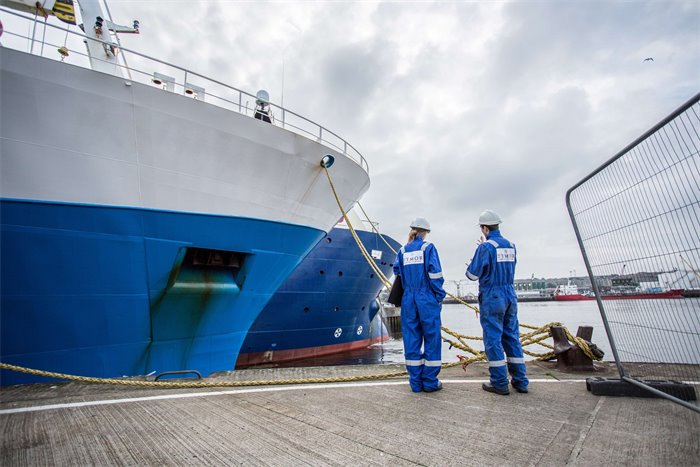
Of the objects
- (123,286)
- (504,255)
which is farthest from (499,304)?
(123,286)

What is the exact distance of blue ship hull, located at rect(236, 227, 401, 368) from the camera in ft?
32.6

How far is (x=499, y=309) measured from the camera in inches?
124

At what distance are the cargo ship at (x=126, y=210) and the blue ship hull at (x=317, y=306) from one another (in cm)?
441

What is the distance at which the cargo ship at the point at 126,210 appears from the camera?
3709 millimetres

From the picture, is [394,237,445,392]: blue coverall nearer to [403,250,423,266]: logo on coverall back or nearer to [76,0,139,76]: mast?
[403,250,423,266]: logo on coverall back

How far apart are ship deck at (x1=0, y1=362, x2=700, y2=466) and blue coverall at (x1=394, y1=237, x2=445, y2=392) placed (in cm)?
19

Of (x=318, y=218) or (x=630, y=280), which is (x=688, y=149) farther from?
(x=318, y=218)

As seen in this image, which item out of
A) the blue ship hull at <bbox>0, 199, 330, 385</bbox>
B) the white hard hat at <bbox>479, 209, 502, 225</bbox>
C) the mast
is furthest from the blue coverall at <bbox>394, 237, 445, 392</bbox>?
the mast

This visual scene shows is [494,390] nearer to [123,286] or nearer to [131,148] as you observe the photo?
[123,286]

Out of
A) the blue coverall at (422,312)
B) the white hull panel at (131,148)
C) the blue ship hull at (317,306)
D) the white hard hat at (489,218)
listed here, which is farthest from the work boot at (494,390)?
the blue ship hull at (317,306)

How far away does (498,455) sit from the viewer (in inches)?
70.1

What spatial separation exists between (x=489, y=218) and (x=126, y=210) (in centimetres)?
428

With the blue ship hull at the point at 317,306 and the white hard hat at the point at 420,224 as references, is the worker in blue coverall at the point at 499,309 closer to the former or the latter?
the white hard hat at the point at 420,224

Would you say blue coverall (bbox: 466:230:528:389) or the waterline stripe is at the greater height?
blue coverall (bbox: 466:230:528:389)
